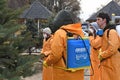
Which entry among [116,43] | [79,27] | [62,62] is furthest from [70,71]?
[116,43]

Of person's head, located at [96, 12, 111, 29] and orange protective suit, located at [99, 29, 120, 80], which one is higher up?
person's head, located at [96, 12, 111, 29]

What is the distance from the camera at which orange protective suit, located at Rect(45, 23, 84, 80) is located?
5.26 metres

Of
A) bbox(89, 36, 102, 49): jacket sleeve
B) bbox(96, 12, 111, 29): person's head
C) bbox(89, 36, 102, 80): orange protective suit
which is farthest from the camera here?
bbox(89, 36, 102, 80): orange protective suit

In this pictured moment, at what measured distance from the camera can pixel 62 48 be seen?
208 inches

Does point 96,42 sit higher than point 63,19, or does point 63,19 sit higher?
point 63,19

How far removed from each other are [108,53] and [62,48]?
199cm

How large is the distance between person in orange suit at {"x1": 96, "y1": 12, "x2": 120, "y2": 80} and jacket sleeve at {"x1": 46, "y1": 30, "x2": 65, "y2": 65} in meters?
1.92

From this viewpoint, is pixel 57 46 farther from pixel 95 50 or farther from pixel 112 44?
pixel 95 50

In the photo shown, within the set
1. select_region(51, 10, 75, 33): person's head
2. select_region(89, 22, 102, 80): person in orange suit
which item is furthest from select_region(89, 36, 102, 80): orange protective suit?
select_region(51, 10, 75, 33): person's head

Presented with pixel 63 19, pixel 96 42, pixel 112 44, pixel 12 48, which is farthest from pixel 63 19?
pixel 96 42

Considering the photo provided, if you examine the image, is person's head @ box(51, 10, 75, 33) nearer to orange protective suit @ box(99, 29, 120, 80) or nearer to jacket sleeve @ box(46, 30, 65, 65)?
jacket sleeve @ box(46, 30, 65, 65)

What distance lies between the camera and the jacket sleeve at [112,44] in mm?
7027

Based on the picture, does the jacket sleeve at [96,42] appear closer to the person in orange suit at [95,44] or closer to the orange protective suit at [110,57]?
the person in orange suit at [95,44]

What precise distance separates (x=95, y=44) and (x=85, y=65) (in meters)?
2.57
